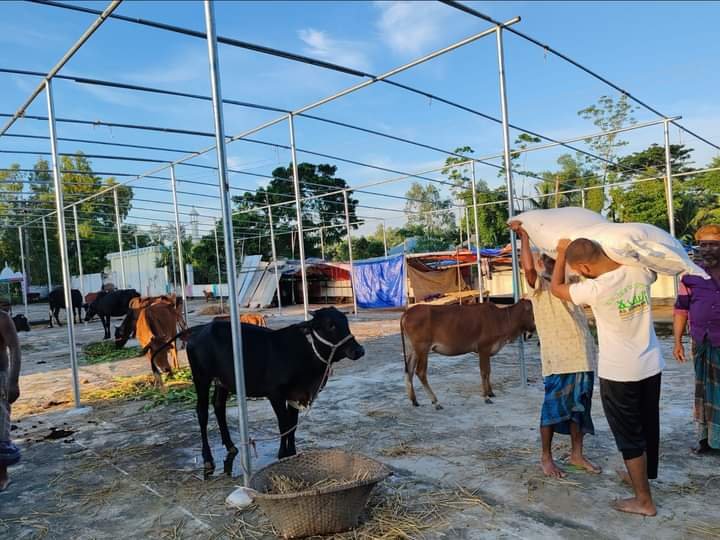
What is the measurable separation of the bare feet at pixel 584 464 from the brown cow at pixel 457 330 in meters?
2.50

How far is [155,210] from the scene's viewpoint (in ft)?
69.5

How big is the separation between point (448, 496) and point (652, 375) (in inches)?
62.8

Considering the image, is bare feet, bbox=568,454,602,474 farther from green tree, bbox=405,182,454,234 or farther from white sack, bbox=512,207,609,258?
green tree, bbox=405,182,454,234

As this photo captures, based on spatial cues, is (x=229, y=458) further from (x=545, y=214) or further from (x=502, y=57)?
(x=502, y=57)

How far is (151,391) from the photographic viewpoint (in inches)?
313

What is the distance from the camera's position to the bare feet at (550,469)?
156 inches

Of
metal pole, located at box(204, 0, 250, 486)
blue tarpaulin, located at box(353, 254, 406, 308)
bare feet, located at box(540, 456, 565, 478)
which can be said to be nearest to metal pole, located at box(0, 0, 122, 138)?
metal pole, located at box(204, 0, 250, 486)

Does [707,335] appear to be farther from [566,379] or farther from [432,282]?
[432,282]

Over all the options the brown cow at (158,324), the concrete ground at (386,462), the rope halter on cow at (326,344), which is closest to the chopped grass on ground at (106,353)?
the brown cow at (158,324)

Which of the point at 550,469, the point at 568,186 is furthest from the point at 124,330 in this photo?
the point at 568,186

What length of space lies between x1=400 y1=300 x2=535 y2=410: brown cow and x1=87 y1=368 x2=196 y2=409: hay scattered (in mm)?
3084

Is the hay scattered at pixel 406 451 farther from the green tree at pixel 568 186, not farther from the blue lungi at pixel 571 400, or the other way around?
the green tree at pixel 568 186

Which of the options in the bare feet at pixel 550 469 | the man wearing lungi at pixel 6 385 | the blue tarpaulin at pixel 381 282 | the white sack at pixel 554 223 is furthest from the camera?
the blue tarpaulin at pixel 381 282

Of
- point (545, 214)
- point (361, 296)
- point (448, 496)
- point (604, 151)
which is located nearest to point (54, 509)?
point (448, 496)
